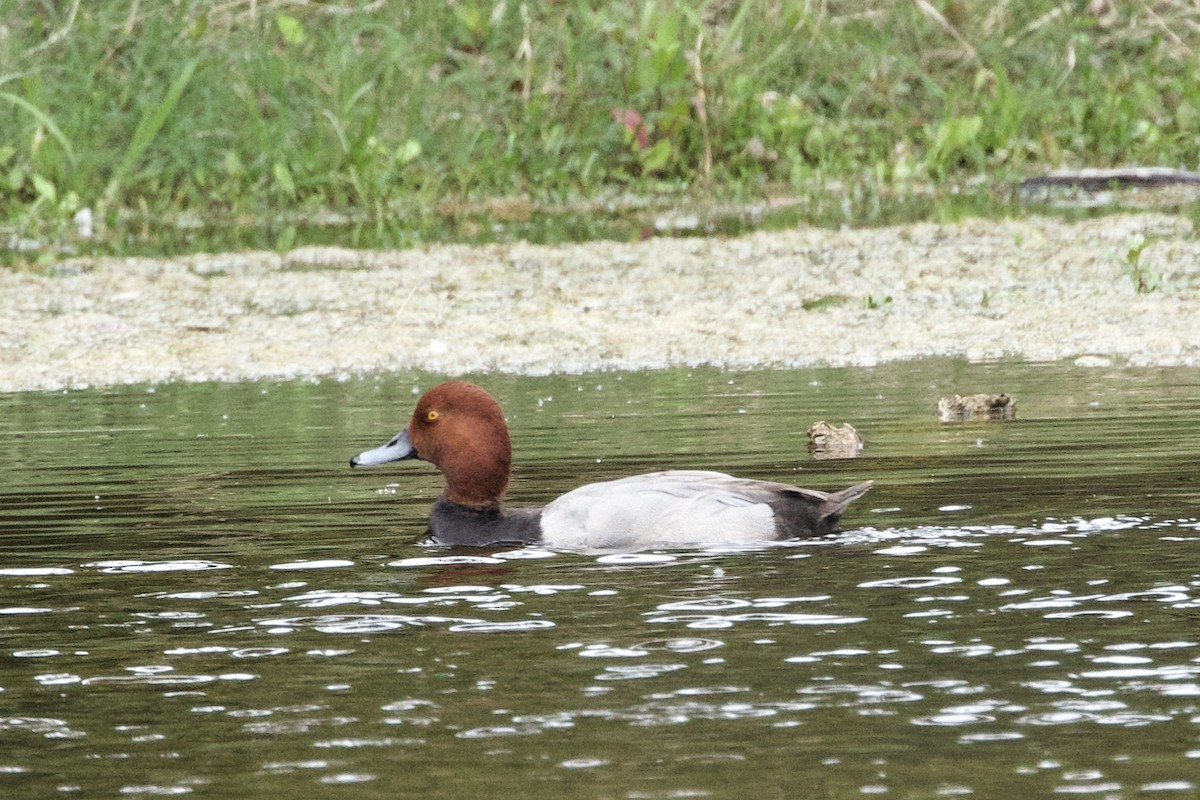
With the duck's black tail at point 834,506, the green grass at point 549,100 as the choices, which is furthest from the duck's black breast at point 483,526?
the green grass at point 549,100

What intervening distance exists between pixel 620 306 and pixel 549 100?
270 inches

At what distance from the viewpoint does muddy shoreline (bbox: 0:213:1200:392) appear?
36.3 feet

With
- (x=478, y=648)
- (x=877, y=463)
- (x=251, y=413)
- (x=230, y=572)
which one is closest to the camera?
(x=478, y=648)

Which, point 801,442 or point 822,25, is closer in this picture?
point 801,442

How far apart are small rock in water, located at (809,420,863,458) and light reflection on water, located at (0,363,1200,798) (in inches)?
4.4

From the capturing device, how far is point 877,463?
7766mm

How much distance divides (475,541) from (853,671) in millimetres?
2283

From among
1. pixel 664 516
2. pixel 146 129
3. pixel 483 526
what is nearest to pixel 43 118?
pixel 146 129

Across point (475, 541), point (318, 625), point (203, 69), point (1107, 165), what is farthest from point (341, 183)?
point (318, 625)

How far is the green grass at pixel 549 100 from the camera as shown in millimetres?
17156

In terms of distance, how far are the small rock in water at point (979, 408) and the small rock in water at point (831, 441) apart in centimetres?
84

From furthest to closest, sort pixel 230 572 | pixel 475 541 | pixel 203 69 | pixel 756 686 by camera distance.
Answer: pixel 203 69
pixel 475 541
pixel 230 572
pixel 756 686

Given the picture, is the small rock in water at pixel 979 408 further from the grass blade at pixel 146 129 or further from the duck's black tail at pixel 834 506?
the grass blade at pixel 146 129

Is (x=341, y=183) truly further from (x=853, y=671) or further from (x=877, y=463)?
(x=853, y=671)
